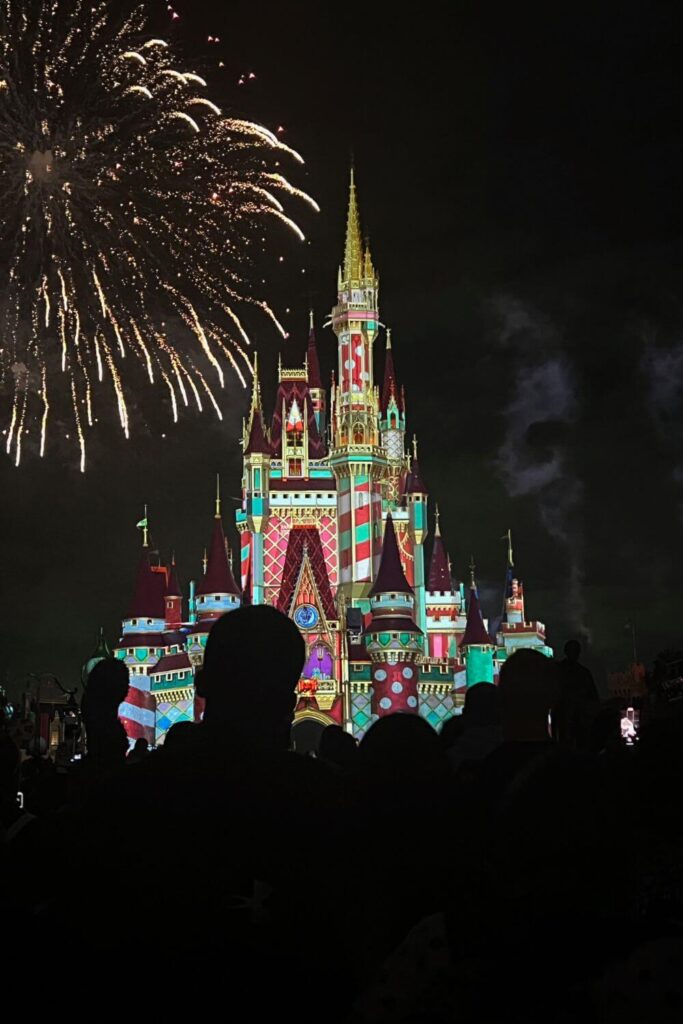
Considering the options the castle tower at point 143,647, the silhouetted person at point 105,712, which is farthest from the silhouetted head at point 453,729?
the castle tower at point 143,647

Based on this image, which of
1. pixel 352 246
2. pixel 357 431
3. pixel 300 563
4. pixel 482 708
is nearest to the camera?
pixel 482 708

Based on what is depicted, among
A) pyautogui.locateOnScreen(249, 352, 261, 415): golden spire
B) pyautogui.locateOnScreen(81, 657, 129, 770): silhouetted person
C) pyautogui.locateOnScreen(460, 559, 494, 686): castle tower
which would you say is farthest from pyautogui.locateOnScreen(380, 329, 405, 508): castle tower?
pyautogui.locateOnScreen(81, 657, 129, 770): silhouetted person

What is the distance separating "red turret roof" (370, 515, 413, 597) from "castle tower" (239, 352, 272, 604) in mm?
6237

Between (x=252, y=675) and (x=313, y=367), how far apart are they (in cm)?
5856

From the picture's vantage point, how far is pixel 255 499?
56188 millimetres

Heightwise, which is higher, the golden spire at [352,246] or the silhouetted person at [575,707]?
the golden spire at [352,246]

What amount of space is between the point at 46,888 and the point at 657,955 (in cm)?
173

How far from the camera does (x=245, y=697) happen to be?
4.02 m

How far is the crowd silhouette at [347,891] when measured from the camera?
278cm

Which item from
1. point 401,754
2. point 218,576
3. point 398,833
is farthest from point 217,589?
point 398,833

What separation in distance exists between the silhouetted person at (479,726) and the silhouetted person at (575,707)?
41 cm

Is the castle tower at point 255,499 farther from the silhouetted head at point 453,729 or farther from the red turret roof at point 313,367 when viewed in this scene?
the silhouetted head at point 453,729

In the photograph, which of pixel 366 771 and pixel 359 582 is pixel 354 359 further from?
pixel 366 771

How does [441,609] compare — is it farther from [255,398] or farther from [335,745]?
[335,745]
